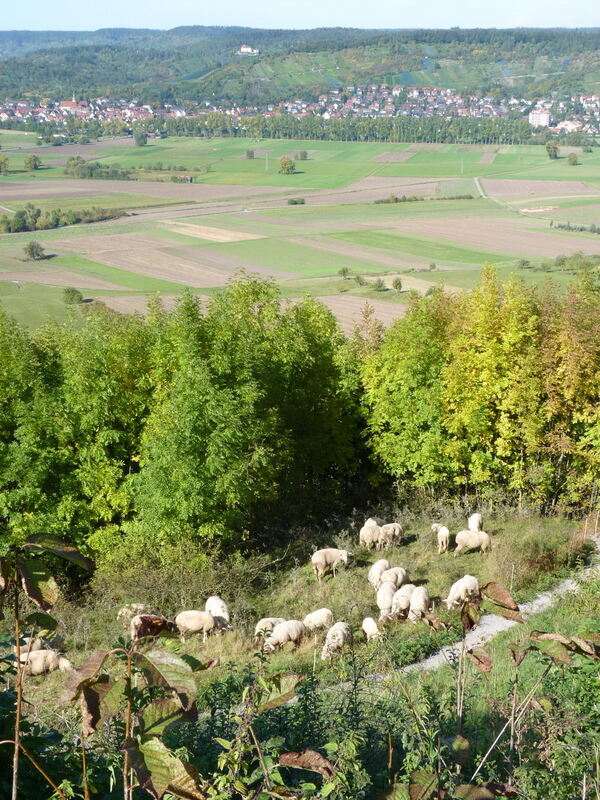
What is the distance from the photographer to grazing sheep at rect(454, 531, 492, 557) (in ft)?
70.2

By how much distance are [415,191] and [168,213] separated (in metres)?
41.7

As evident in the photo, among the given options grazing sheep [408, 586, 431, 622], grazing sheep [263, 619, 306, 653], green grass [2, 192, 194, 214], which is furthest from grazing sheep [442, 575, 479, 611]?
green grass [2, 192, 194, 214]

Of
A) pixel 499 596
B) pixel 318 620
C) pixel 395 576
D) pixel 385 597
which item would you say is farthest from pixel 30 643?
pixel 395 576

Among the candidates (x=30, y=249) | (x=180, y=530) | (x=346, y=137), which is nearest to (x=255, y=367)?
(x=180, y=530)

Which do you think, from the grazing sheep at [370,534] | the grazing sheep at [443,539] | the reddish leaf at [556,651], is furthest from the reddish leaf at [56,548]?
the grazing sheep at [370,534]

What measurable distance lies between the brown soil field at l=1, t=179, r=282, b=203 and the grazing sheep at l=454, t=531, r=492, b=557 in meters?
108

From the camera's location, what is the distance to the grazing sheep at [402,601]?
16.9 meters

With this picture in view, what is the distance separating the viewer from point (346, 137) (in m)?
198

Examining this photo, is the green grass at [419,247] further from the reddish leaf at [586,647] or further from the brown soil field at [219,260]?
the reddish leaf at [586,647]

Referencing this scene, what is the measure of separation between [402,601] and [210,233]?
8566 cm

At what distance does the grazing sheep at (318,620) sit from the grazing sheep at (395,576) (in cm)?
209

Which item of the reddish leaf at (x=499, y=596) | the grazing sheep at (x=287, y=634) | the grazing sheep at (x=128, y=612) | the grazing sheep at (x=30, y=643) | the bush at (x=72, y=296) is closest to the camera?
the grazing sheep at (x=30, y=643)

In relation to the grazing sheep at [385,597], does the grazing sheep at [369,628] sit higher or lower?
higher

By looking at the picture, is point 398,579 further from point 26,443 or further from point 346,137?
point 346,137
